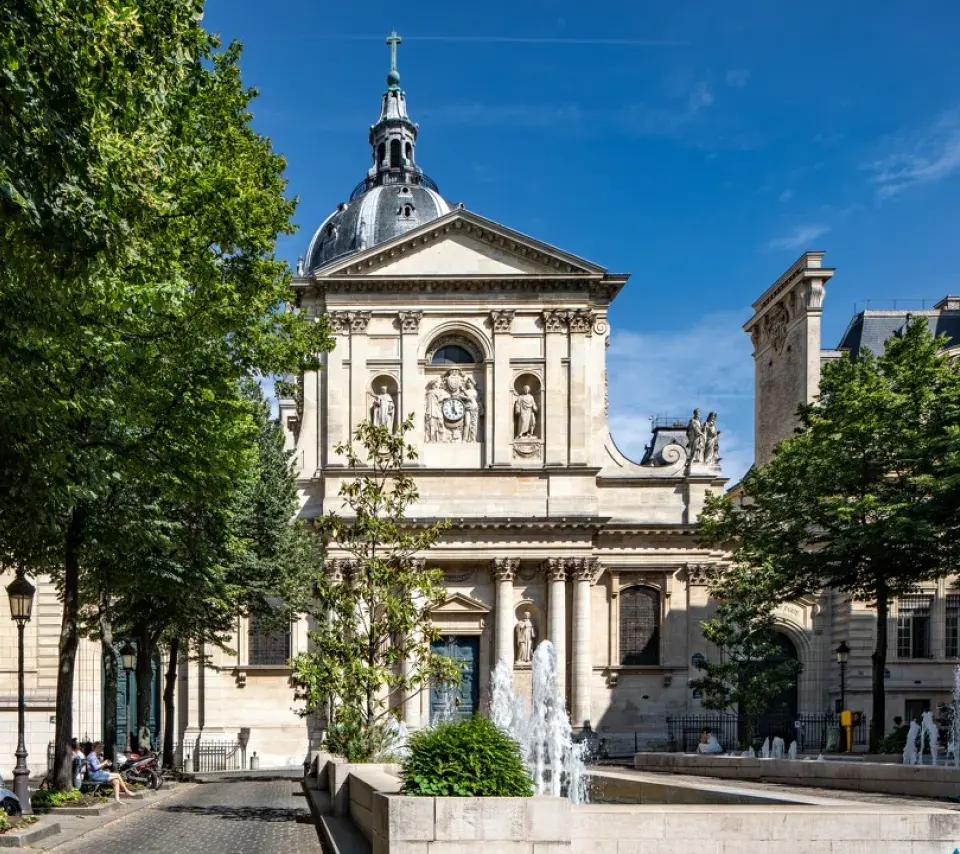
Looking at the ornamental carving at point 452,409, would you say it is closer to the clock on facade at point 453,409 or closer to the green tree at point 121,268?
the clock on facade at point 453,409

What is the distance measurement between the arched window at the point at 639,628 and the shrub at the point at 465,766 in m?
34.3

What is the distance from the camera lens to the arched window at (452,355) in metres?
46.4

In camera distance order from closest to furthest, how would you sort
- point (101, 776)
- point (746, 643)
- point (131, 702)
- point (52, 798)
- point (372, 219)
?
1. point (52, 798)
2. point (101, 776)
3. point (746, 643)
4. point (131, 702)
5. point (372, 219)

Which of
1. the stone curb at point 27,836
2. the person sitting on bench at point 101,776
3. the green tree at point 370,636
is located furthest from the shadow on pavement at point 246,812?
the stone curb at point 27,836

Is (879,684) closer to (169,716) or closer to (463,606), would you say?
(463,606)

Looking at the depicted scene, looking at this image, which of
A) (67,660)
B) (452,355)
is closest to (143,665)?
(67,660)

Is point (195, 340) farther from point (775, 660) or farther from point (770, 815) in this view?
point (775, 660)

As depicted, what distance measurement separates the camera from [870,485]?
106 ft

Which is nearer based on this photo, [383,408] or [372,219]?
[383,408]

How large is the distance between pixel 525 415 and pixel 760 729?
1538cm

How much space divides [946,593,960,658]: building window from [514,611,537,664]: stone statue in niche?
52.3 feet

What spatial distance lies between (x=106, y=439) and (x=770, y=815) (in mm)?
11623

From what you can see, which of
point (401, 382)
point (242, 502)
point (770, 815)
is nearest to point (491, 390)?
point (401, 382)

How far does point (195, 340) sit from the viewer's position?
19.0 meters
